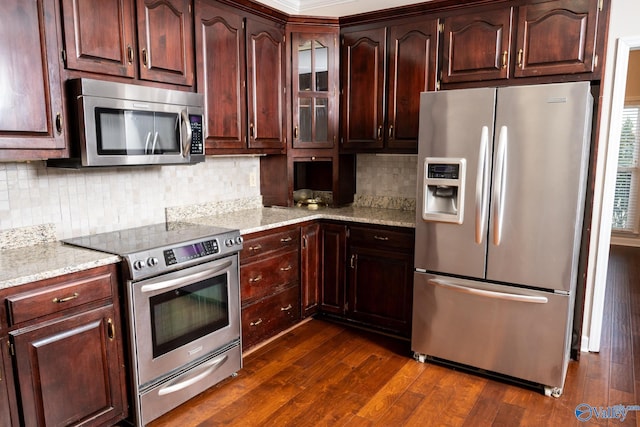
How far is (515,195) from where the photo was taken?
97.6 inches

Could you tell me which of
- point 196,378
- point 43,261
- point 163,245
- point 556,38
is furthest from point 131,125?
point 556,38

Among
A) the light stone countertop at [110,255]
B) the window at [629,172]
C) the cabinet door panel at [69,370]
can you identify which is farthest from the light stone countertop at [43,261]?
the window at [629,172]

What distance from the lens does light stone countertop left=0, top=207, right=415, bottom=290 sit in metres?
1.82

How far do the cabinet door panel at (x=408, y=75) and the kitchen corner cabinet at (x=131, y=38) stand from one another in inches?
57.1

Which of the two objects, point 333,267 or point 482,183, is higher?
point 482,183

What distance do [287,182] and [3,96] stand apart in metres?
2.02

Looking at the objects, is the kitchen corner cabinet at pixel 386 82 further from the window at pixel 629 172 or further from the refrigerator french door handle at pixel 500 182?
the window at pixel 629 172

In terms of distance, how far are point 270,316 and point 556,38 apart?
2535 mm

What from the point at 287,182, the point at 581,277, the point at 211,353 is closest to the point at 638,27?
the point at 581,277

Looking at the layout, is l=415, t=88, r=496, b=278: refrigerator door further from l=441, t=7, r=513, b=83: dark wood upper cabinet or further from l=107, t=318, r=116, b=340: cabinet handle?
l=107, t=318, r=116, b=340: cabinet handle

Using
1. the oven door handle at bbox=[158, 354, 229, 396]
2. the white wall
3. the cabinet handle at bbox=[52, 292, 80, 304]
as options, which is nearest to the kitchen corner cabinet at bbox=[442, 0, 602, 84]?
the white wall

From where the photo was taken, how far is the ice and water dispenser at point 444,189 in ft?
8.59

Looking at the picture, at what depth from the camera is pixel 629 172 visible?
6137mm
